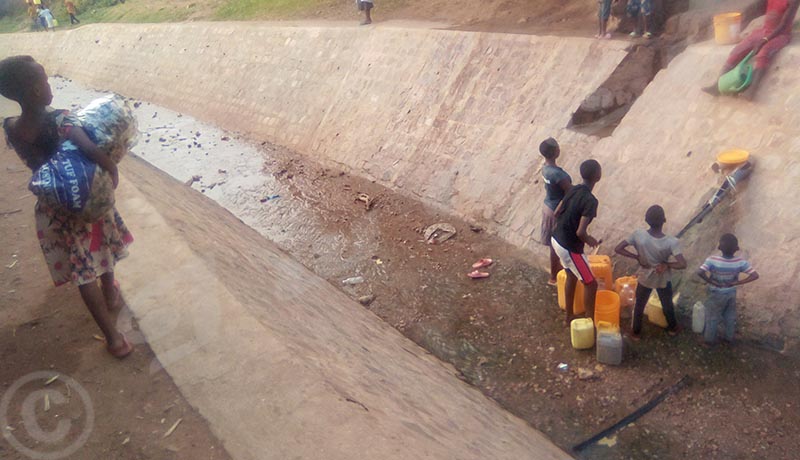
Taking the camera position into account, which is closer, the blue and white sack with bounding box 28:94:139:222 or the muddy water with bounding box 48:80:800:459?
the blue and white sack with bounding box 28:94:139:222

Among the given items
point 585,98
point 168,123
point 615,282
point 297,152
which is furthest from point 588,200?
point 168,123

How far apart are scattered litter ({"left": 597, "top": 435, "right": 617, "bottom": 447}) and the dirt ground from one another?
3131 mm

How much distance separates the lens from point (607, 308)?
20.0 feet

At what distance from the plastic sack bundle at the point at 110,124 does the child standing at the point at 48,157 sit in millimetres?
75

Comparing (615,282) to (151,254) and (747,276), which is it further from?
(151,254)

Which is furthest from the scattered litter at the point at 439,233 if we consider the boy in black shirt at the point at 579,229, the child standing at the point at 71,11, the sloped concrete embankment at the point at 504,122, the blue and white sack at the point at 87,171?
the child standing at the point at 71,11

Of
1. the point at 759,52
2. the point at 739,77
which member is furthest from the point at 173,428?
the point at 759,52

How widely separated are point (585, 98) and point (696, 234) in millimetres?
2839

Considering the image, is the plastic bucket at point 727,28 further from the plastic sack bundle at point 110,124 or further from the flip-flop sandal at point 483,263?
the plastic sack bundle at point 110,124

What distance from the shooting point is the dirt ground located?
11.8 ft

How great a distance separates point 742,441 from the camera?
4.88 meters

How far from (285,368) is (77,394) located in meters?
1.28

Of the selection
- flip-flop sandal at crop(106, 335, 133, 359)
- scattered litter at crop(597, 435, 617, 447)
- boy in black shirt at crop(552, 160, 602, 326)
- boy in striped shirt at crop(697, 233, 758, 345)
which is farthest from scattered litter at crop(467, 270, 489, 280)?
flip-flop sandal at crop(106, 335, 133, 359)

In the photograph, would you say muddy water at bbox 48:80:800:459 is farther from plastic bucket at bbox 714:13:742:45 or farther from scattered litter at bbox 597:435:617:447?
plastic bucket at bbox 714:13:742:45
